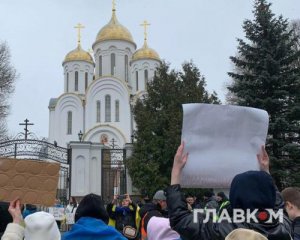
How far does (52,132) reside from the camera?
1933 inches

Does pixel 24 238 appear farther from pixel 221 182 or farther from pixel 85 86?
pixel 85 86

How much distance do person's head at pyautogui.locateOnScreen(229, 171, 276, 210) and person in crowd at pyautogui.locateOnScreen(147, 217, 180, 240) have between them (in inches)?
62.3

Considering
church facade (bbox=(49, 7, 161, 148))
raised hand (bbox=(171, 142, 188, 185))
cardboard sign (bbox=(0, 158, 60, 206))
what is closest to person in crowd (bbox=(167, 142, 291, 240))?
raised hand (bbox=(171, 142, 188, 185))

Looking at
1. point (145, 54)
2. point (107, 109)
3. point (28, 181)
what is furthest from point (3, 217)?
point (145, 54)

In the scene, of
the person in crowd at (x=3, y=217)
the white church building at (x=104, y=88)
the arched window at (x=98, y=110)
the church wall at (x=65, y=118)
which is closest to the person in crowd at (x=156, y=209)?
the person in crowd at (x=3, y=217)

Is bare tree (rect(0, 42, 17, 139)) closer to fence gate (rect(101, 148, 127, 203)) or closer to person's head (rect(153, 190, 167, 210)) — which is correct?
fence gate (rect(101, 148, 127, 203))

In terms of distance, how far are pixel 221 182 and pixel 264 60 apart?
15.3 m

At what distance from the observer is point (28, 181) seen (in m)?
3.97

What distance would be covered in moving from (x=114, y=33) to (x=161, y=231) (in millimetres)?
48454

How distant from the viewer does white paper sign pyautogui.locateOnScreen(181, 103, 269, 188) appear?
9.70 feet

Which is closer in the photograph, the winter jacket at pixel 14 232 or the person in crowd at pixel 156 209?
the winter jacket at pixel 14 232

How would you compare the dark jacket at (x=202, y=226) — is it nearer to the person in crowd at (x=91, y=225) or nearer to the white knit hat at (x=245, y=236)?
the white knit hat at (x=245, y=236)

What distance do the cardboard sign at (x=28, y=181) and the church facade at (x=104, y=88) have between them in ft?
127

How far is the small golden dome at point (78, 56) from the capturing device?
51750 mm
